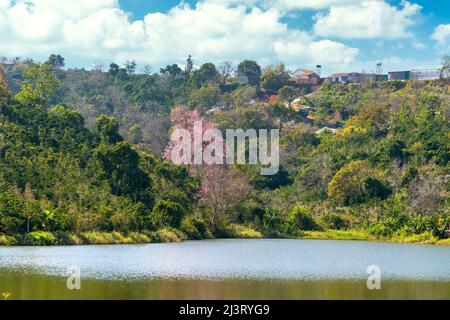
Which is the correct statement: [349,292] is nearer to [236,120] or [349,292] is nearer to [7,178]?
[7,178]

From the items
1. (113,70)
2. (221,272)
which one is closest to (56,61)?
(113,70)

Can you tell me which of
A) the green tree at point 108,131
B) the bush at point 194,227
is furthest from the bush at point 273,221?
the green tree at point 108,131

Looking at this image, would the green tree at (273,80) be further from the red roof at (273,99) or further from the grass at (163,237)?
the grass at (163,237)

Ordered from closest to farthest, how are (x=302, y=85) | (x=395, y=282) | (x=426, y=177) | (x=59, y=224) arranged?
(x=395, y=282) < (x=59, y=224) < (x=426, y=177) < (x=302, y=85)

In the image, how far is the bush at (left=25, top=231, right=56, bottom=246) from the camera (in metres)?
46.0

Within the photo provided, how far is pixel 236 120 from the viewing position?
91750 millimetres

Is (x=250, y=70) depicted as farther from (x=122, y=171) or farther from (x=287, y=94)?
(x=122, y=171)

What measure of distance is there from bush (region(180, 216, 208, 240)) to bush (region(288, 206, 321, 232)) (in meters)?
8.15

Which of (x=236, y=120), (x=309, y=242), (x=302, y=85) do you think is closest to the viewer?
(x=309, y=242)

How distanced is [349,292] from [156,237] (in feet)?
81.6

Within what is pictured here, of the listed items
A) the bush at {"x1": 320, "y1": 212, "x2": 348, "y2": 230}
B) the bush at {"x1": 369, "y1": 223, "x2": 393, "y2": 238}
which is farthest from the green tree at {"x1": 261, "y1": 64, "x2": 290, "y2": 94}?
the bush at {"x1": 369, "y1": 223, "x2": 393, "y2": 238}

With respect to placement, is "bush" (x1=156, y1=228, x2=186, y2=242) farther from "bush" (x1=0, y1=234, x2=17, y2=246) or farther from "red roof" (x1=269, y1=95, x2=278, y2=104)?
"red roof" (x1=269, y1=95, x2=278, y2=104)

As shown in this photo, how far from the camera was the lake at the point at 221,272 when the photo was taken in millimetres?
28672

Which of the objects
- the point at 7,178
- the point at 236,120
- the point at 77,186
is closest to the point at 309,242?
the point at 77,186
